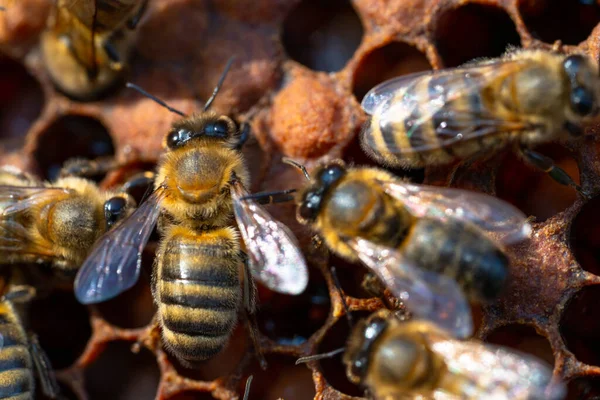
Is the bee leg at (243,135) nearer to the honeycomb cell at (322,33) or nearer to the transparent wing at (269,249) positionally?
the transparent wing at (269,249)

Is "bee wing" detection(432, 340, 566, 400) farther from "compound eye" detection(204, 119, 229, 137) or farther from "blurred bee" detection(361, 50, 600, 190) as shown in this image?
"compound eye" detection(204, 119, 229, 137)

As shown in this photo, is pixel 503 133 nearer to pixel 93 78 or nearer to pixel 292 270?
pixel 292 270

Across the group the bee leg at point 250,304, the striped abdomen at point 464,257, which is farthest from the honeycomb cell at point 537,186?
the bee leg at point 250,304

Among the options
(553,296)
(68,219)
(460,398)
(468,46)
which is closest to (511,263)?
(553,296)

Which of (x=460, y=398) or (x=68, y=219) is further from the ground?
(x=460, y=398)

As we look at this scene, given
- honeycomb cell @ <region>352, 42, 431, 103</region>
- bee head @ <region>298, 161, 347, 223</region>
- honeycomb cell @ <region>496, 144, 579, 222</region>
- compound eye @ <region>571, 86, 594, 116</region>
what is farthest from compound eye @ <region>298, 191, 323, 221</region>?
compound eye @ <region>571, 86, 594, 116</region>

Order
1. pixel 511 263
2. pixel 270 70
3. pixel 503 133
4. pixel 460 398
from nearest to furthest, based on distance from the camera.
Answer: pixel 460 398, pixel 503 133, pixel 511 263, pixel 270 70

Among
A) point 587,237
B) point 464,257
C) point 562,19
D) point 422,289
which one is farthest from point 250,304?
point 562,19
